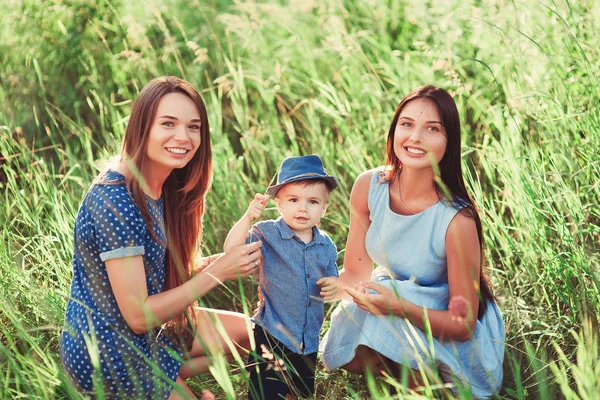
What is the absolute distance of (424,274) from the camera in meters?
2.46

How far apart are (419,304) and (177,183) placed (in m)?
0.92

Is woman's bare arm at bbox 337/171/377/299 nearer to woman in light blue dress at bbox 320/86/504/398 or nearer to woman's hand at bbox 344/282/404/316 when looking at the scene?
woman in light blue dress at bbox 320/86/504/398

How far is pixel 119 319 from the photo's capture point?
2.26 m

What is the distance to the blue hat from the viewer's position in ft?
7.30

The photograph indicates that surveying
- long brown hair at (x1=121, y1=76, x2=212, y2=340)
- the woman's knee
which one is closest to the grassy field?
the woman's knee

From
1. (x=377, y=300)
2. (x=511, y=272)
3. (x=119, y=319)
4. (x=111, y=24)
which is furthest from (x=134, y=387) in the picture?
(x=111, y=24)

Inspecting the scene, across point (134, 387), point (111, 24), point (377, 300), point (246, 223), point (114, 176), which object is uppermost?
point (111, 24)

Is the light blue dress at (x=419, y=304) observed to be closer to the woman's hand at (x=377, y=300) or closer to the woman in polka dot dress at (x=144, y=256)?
the woman's hand at (x=377, y=300)

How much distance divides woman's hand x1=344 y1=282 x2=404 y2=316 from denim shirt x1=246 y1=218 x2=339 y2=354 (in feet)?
0.43

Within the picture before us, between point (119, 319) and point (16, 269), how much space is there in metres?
0.69

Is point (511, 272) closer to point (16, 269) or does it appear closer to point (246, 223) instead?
point (246, 223)

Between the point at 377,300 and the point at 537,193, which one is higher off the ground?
the point at 537,193

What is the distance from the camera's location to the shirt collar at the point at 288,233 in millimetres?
2285

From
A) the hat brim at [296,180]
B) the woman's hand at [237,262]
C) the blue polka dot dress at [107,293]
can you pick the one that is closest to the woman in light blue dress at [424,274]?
the hat brim at [296,180]
